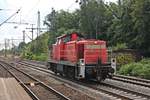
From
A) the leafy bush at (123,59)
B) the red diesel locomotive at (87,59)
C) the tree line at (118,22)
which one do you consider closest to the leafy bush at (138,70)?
the red diesel locomotive at (87,59)

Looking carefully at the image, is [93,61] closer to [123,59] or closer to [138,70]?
[138,70]

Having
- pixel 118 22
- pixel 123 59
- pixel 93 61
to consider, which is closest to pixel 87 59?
pixel 93 61

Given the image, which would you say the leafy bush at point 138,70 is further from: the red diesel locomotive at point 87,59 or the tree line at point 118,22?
the tree line at point 118,22

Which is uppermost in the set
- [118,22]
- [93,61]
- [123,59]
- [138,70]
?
[118,22]

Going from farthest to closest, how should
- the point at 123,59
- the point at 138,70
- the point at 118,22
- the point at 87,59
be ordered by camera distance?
1. the point at 118,22
2. the point at 123,59
3. the point at 138,70
4. the point at 87,59

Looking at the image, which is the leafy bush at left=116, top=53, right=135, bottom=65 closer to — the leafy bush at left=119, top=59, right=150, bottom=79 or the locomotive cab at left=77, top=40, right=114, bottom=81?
the leafy bush at left=119, top=59, right=150, bottom=79

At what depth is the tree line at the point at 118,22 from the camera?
4816cm

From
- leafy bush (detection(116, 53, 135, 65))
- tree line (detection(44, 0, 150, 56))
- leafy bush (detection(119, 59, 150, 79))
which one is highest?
tree line (detection(44, 0, 150, 56))

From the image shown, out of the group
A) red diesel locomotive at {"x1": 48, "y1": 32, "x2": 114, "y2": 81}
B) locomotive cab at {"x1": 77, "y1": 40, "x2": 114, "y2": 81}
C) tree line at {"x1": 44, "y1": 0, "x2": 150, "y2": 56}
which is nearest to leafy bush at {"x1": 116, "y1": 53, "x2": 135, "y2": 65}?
tree line at {"x1": 44, "y1": 0, "x2": 150, "y2": 56}

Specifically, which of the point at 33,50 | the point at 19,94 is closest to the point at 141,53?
the point at 19,94

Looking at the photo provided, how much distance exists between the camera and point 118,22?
58500 millimetres

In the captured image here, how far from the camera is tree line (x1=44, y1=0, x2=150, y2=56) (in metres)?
48.2

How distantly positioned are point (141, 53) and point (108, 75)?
72.5ft

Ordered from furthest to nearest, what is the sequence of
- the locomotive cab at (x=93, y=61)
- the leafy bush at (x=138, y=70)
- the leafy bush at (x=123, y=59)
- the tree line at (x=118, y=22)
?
the tree line at (x=118, y=22) < the leafy bush at (x=123, y=59) < the leafy bush at (x=138, y=70) < the locomotive cab at (x=93, y=61)
